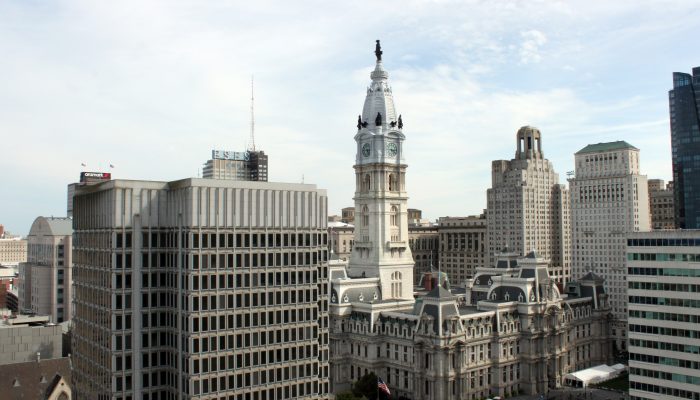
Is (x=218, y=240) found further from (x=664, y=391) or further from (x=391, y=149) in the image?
(x=391, y=149)

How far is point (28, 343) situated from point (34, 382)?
1849 centimetres

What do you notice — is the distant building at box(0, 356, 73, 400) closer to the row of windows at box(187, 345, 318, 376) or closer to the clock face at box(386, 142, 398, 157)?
the row of windows at box(187, 345, 318, 376)

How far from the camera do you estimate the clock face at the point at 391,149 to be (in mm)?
180775

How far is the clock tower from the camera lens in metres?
177

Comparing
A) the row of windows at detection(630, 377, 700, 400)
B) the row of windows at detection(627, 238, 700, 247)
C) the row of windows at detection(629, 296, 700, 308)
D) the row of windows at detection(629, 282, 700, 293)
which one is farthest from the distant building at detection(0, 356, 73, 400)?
the row of windows at detection(627, 238, 700, 247)

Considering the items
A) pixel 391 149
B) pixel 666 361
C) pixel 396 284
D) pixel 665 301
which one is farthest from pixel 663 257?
pixel 391 149

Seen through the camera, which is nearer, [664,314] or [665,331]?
[665,331]

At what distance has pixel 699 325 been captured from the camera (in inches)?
4070

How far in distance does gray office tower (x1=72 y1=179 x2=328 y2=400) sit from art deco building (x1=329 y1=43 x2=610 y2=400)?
46.7 m

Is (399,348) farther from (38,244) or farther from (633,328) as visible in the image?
(38,244)

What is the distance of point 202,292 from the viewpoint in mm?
87250

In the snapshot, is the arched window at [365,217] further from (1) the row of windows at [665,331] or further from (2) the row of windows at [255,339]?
(2) the row of windows at [255,339]

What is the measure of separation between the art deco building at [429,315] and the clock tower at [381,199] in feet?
0.99

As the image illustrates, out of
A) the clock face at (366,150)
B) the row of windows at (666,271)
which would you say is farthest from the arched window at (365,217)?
the row of windows at (666,271)
